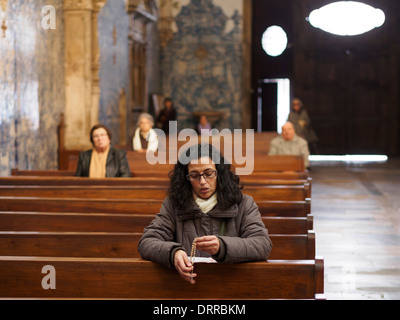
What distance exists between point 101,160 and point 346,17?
2.93m

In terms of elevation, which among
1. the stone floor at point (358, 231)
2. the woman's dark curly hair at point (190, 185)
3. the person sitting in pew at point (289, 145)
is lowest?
the stone floor at point (358, 231)

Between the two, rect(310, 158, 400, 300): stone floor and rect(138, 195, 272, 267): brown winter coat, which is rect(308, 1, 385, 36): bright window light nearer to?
rect(310, 158, 400, 300): stone floor

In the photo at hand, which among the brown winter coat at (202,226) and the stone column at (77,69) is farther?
the stone column at (77,69)

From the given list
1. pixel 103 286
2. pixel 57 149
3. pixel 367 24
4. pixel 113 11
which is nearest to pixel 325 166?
pixel 113 11

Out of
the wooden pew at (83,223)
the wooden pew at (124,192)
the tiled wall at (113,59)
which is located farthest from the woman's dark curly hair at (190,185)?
the tiled wall at (113,59)

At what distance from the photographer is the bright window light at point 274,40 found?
18375 mm

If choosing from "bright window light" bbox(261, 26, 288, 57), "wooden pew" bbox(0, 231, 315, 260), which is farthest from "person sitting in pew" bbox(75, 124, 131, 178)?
"bright window light" bbox(261, 26, 288, 57)

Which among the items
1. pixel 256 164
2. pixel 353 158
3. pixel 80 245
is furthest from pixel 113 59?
pixel 80 245

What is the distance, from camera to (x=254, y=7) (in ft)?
59.2

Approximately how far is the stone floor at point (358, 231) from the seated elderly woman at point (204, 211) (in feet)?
6.20

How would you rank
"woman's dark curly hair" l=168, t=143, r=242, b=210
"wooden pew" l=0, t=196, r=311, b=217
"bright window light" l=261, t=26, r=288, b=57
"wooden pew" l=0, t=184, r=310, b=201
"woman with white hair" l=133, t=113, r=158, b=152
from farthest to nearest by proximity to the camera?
1. "bright window light" l=261, t=26, r=288, b=57
2. "woman with white hair" l=133, t=113, r=158, b=152
3. "wooden pew" l=0, t=184, r=310, b=201
4. "wooden pew" l=0, t=196, r=311, b=217
5. "woman's dark curly hair" l=168, t=143, r=242, b=210

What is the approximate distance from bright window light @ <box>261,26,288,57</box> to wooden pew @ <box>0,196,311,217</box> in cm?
1383

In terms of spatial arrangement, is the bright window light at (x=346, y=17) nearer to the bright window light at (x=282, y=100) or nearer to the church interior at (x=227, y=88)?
the church interior at (x=227, y=88)

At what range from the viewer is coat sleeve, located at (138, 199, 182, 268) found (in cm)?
306
